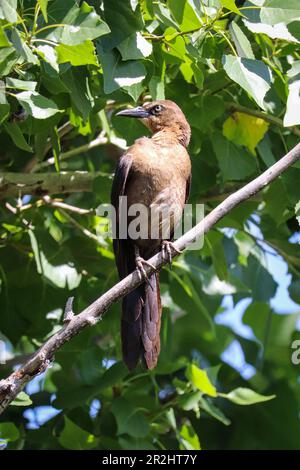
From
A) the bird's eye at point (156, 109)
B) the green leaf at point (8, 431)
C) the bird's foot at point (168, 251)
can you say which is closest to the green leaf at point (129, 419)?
the green leaf at point (8, 431)

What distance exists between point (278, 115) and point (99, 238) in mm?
1221

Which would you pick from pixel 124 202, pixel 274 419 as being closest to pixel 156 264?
pixel 124 202

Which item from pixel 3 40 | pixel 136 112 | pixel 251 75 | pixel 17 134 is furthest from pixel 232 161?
pixel 3 40

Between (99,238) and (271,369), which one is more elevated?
(99,238)

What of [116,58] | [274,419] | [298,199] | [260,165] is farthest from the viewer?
[274,419]

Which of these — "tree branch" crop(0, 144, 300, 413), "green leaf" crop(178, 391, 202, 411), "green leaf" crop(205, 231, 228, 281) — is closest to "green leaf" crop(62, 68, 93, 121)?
"tree branch" crop(0, 144, 300, 413)

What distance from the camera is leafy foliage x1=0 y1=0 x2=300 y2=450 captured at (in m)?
3.85

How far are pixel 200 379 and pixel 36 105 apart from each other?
1.99 metres

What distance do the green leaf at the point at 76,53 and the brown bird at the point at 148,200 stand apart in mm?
1246

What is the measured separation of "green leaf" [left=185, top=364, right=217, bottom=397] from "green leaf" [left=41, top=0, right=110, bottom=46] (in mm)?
2084

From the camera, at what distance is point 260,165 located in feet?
16.4

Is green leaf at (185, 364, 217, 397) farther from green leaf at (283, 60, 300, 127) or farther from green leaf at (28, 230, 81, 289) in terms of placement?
green leaf at (283, 60, 300, 127)

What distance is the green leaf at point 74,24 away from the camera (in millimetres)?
3498
